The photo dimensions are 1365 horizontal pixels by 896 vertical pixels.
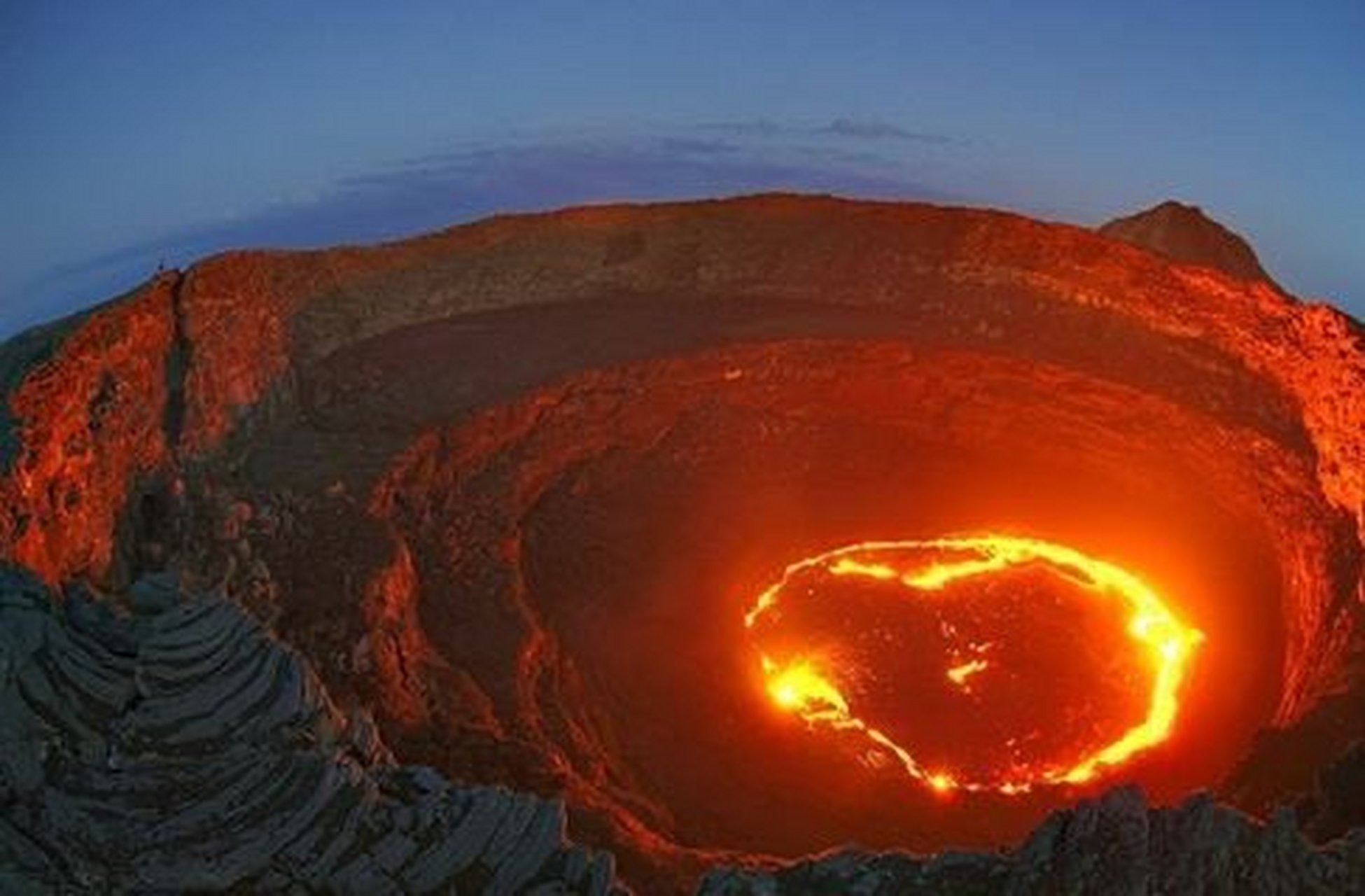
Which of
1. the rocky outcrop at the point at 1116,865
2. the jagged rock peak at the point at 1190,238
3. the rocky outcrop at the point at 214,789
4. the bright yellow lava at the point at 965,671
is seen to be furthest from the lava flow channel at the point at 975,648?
the jagged rock peak at the point at 1190,238

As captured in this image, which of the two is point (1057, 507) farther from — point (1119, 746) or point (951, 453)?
point (1119, 746)

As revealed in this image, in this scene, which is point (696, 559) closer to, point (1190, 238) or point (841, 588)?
point (841, 588)

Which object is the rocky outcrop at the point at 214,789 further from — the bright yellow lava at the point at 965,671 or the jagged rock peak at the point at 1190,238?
the jagged rock peak at the point at 1190,238

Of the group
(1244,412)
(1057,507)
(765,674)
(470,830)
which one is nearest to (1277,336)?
(1244,412)

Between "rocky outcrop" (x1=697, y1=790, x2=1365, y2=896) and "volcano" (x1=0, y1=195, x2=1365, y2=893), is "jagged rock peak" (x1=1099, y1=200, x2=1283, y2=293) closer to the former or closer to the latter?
"volcano" (x1=0, y1=195, x2=1365, y2=893)

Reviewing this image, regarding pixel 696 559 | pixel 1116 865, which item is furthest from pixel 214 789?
pixel 696 559

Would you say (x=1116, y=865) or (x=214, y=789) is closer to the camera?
(x=1116, y=865)
